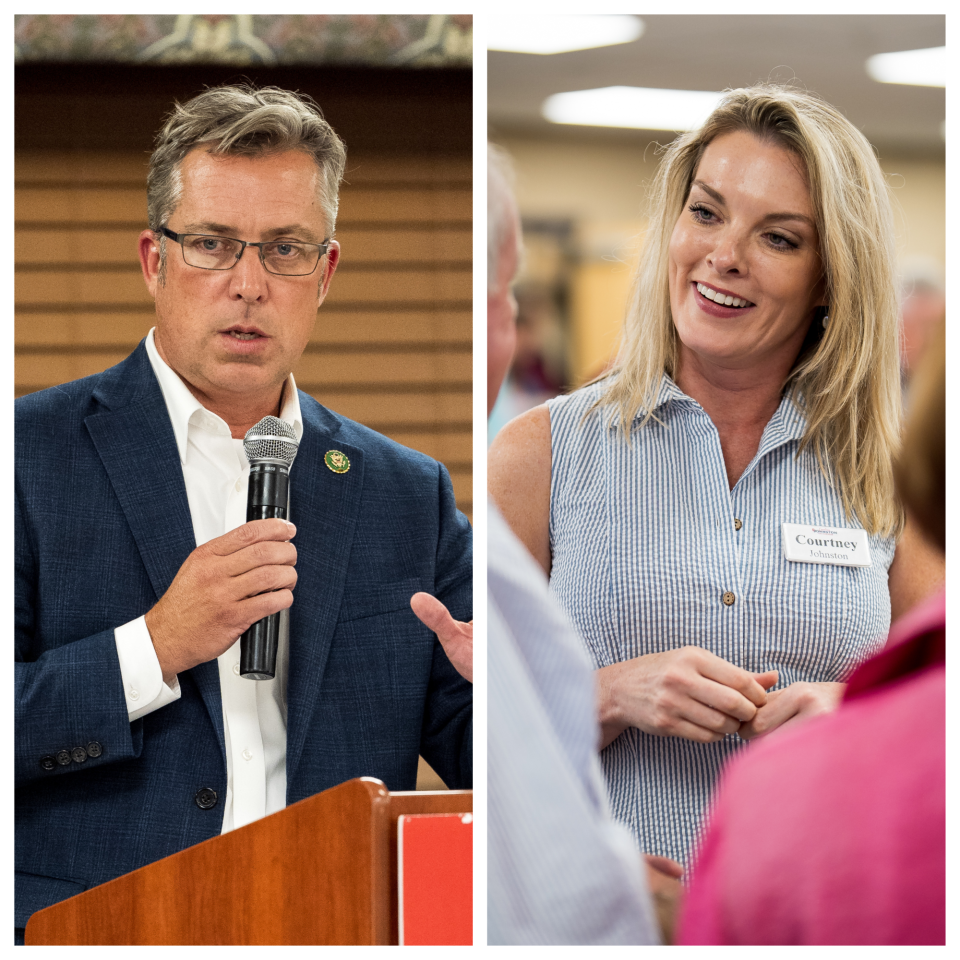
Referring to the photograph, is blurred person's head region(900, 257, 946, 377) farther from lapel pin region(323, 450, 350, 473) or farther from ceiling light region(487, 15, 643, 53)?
lapel pin region(323, 450, 350, 473)

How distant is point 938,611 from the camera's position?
933 mm

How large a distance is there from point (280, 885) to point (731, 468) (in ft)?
3.54

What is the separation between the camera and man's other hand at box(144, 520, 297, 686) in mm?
2105

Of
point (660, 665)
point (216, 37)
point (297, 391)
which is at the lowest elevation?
point (660, 665)

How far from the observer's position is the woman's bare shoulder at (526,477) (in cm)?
209

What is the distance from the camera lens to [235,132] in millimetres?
2250

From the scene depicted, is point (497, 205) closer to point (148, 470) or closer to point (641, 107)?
point (641, 107)

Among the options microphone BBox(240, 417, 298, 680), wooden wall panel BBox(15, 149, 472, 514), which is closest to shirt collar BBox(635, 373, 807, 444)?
wooden wall panel BBox(15, 149, 472, 514)

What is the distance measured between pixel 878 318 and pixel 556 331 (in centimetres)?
60

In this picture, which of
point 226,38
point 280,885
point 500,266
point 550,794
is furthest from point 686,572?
point 226,38

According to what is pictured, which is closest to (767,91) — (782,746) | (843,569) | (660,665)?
(843,569)

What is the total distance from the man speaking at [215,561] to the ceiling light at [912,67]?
1071 mm

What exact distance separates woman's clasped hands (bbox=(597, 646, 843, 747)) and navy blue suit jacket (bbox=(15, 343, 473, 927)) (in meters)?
0.37

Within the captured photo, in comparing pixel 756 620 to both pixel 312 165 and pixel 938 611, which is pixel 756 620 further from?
pixel 312 165
